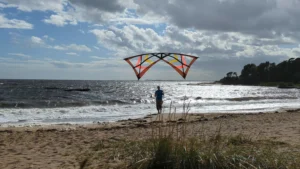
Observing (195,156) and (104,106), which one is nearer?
(195,156)

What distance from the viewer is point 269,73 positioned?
105188 mm

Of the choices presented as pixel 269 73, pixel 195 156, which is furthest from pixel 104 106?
pixel 269 73

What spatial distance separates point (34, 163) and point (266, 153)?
14.3 feet

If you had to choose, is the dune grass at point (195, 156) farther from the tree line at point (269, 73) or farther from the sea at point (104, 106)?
the tree line at point (269, 73)

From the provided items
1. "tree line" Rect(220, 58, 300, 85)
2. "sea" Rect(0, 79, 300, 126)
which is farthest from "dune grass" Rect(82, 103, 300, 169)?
"tree line" Rect(220, 58, 300, 85)

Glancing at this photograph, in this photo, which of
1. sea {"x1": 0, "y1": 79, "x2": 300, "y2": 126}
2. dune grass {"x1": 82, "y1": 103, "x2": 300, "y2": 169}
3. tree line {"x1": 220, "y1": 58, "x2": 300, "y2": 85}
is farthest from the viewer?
tree line {"x1": 220, "y1": 58, "x2": 300, "y2": 85}

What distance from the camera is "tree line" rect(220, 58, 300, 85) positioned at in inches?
3735

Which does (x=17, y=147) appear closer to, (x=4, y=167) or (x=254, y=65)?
(x=4, y=167)

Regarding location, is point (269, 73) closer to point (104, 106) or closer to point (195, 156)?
point (104, 106)

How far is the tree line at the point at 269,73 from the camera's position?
94875mm

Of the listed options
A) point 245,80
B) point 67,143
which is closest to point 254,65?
point 245,80

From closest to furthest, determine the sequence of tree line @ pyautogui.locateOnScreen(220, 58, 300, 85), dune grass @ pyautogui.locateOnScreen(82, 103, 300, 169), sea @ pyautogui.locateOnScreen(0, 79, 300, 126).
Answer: dune grass @ pyautogui.locateOnScreen(82, 103, 300, 169) → sea @ pyautogui.locateOnScreen(0, 79, 300, 126) → tree line @ pyautogui.locateOnScreen(220, 58, 300, 85)

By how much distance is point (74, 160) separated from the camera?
19.6 ft

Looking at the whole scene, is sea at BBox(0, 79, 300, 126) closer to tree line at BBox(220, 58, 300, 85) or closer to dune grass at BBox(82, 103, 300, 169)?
dune grass at BBox(82, 103, 300, 169)
